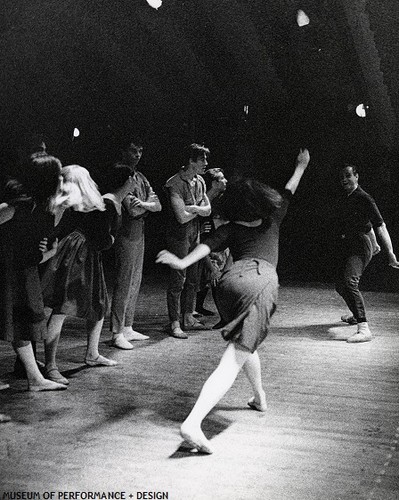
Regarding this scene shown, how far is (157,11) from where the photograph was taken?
10148mm

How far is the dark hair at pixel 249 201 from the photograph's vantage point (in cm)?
365

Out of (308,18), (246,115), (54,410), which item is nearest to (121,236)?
(54,410)

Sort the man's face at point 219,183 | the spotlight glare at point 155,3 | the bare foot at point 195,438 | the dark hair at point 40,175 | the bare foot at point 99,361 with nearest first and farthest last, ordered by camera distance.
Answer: the bare foot at point 195,438
the dark hair at point 40,175
the bare foot at point 99,361
the man's face at point 219,183
the spotlight glare at point 155,3

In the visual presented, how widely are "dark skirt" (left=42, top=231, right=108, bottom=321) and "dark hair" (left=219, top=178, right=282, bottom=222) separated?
147cm

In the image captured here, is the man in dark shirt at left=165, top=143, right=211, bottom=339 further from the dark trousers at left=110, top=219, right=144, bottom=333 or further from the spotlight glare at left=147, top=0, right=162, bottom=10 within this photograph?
the spotlight glare at left=147, top=0, right=162, bottom=10

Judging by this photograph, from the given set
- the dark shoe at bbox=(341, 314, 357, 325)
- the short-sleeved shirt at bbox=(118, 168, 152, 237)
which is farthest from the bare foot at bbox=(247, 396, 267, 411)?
the dark shoe at bbox=(341, 314, 357, 325)

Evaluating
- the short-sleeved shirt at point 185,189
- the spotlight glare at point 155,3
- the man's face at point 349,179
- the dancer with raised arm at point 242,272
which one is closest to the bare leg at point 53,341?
the dancer with raised arm at point 242,272

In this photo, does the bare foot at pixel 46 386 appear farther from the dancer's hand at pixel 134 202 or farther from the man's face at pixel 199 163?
the man's face at pixel 199 163

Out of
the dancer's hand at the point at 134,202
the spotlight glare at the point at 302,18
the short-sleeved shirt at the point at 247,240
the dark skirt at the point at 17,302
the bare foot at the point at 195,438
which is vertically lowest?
the bare foot at the point at 195,438

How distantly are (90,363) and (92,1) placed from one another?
6.03 m

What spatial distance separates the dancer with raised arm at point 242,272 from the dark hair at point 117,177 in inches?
68.5

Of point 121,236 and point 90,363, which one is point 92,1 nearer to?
point 121,236

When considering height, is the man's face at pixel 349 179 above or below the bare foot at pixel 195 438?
above

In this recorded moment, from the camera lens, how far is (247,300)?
3627 millimetres
